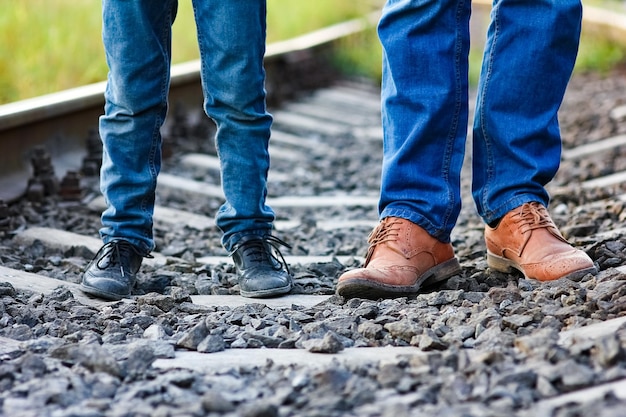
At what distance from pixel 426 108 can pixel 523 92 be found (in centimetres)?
29

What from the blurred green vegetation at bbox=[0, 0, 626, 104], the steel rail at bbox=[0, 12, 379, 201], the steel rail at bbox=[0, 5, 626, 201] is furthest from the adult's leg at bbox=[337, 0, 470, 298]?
the blurred green vegetation at bbox=[0, 0, 626, 104]

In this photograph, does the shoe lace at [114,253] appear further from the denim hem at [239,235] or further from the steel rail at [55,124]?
the steel rail at [55,124]

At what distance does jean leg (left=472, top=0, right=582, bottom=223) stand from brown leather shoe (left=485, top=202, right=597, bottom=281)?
0.15 ft

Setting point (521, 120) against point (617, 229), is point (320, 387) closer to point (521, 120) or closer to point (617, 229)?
point (521, 120)

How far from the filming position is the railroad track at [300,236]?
1.97 meters

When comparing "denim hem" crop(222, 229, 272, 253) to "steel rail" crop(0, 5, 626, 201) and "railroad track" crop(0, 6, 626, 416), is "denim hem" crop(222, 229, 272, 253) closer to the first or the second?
"railroad track" crop(0, 6, 626, 416)

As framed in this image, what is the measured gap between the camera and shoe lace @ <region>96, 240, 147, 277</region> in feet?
9.25

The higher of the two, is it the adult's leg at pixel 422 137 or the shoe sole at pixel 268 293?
the adult's leg at pixel 422 137

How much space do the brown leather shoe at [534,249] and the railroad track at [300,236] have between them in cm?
7

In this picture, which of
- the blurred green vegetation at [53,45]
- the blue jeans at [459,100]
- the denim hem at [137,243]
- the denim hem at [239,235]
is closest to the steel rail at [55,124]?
the blurred green vegetation at [53,45]

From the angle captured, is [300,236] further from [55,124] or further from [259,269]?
[55,124]

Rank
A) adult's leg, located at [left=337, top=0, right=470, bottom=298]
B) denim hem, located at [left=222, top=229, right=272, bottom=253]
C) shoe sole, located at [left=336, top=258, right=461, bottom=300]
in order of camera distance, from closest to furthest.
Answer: shoe sole, located at [left=336, top=258, right=461, bottom=300]
adult's leg, located at [left=337, top=0, right=470, bottom=298]
denim hem, located at [left=222, top=229, right=272, bottom=253]

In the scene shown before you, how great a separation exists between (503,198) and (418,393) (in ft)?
3.87

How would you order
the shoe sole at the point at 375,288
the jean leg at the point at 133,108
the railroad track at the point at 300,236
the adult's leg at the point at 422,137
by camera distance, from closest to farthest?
the railroad track at the point at 300,236
the shoe sole at the point at 375,288
the adult's leg at the point at 422,137
the jean leg at the point at 133,108
